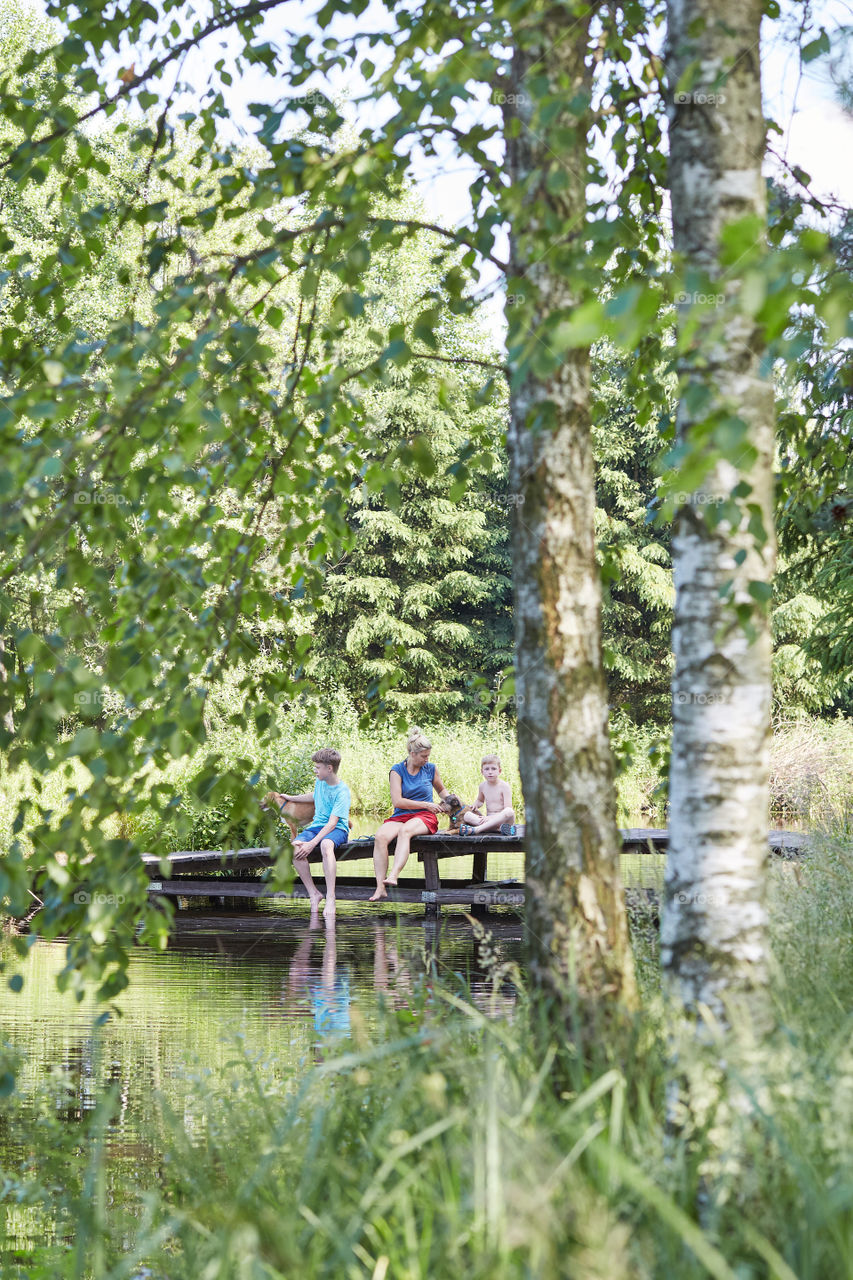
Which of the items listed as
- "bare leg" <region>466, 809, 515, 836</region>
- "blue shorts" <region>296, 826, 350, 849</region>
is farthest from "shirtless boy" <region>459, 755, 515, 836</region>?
"blue shorts" <region>296, 826, 350, 849</region>

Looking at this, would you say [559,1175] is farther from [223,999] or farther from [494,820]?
[494,820]

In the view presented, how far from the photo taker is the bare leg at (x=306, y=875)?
9566 mm

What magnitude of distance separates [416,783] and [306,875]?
1.23 metres

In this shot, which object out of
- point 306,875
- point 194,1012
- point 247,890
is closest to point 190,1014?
point 194,1012

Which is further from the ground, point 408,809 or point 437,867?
point 408,809

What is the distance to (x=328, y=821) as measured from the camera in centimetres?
988

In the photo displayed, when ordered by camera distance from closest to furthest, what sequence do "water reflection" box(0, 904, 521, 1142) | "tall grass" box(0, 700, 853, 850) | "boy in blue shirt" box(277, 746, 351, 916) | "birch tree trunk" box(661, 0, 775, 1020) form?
"birch tree trunk" box(661, 0, 775, 1020)
"water reflection" box(0, 904, 521, 1142)
"tall grass" box(0, 700, 853, 850)
"boy in blue shirt" box(277, 746, 351, 916)

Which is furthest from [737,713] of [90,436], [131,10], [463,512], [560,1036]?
[463,512]

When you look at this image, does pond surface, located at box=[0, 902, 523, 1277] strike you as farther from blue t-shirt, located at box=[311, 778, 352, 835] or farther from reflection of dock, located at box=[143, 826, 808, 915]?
blue t-shirt, located at box=[311, 778, 352, 835]

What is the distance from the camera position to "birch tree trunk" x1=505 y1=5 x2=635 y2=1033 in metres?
2.98

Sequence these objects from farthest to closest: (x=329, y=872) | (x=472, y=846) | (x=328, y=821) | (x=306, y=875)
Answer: (x=472, y=846)
(x=306, y=875)
(x=329, y=872)
(x=328, y=821)

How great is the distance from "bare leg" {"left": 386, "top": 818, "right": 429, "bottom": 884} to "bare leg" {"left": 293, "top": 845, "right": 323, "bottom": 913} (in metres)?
Answer: 0.70

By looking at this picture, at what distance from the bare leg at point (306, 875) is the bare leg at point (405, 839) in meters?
0.70

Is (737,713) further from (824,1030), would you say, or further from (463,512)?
(463,512)
